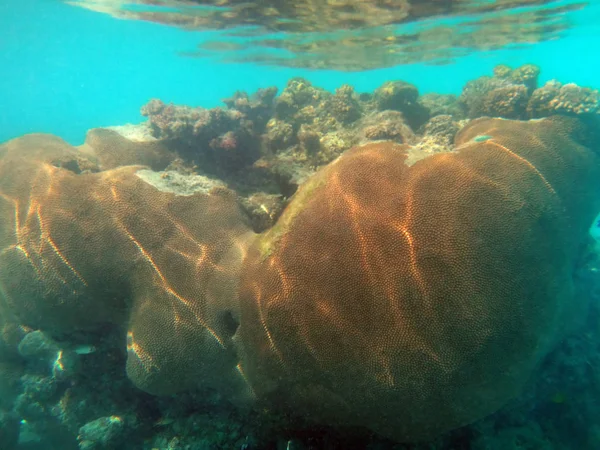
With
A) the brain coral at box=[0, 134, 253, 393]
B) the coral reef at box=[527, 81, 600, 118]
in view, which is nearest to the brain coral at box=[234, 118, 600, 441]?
the brain coral at box=[0, 134, 253, 393]

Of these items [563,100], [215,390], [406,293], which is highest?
[563,100]

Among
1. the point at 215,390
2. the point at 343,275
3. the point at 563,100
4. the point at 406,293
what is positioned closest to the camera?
the point at 406,293

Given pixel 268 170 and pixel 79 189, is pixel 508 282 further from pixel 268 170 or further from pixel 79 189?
pixel 79 189

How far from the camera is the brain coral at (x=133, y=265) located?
153 inches

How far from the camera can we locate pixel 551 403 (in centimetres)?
489

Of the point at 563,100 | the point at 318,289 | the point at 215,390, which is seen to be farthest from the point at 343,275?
the point at 563,100

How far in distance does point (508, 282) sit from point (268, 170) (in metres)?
4.55

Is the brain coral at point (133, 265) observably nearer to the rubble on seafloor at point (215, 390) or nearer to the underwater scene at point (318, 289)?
the underwater scene at point (318, 289)

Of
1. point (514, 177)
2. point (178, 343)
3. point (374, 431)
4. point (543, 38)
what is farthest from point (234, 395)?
point (543, 38)

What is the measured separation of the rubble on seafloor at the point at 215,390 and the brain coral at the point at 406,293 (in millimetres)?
555

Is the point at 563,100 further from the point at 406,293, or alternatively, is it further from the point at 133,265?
the point at 133,265

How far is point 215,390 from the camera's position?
4.10m

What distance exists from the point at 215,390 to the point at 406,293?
9.39 ft

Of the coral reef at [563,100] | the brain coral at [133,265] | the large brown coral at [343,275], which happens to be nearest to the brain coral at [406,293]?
the large brown coral at [343,275]
